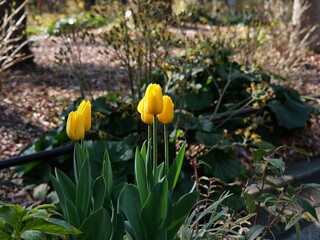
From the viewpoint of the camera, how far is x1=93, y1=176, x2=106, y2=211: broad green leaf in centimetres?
198

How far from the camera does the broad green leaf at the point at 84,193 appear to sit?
77.2 inches

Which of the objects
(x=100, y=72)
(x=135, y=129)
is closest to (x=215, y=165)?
(x=135, y=129)

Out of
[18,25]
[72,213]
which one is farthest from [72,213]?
[18,25]

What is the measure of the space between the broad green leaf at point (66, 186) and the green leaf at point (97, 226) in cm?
Answer: 29

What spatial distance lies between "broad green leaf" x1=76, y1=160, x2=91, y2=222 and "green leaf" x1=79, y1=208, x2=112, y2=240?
150 mm

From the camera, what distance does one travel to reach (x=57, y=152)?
355 cm

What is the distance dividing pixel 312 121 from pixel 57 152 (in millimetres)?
3411

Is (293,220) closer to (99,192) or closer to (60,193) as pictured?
(99,192)

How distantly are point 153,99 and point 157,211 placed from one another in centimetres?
45

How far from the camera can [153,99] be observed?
A: 6.16ft

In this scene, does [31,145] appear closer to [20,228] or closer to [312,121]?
[20,228]

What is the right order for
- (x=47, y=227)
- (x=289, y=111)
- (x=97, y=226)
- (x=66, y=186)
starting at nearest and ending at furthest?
(x=47, y=227) < (x=97, y=226) < (x=66, y=186) < (x=289, y=111)

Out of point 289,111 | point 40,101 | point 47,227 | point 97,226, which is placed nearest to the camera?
point 47,227

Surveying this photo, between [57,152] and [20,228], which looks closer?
[20,228]
